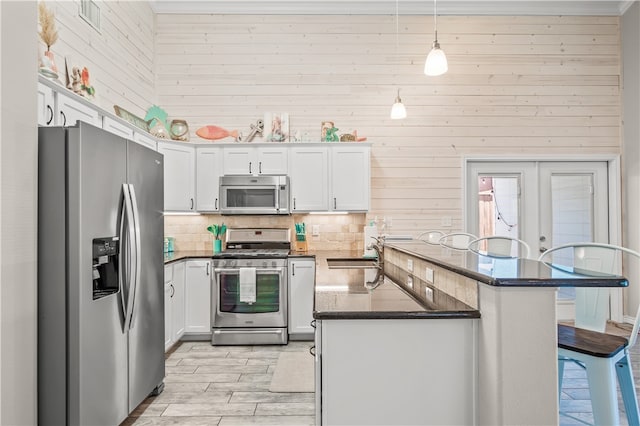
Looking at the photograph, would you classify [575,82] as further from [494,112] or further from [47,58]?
[47,58]

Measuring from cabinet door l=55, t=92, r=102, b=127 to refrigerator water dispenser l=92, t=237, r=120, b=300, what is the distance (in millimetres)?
879

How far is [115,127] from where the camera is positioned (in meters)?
3.08

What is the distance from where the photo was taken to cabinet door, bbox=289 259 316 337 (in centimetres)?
390

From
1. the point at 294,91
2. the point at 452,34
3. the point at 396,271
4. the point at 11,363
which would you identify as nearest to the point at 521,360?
the point at 396,271

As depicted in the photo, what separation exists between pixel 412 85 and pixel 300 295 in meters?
2.92

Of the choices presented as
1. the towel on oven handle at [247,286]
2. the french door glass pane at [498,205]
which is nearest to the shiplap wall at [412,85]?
the french door glass pane at [498,205]

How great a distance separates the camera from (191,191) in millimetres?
4238

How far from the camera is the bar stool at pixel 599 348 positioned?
157cm

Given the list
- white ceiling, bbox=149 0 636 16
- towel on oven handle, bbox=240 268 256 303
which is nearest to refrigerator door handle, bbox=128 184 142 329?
towel on oven handle, bbox=240 268 256 303

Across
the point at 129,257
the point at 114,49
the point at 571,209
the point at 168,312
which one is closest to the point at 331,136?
the point at 114,49

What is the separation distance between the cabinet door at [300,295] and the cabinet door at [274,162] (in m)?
1.06

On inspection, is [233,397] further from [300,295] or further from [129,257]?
[300,295]

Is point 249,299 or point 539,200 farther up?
point 539,200

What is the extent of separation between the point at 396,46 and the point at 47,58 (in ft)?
12.1
